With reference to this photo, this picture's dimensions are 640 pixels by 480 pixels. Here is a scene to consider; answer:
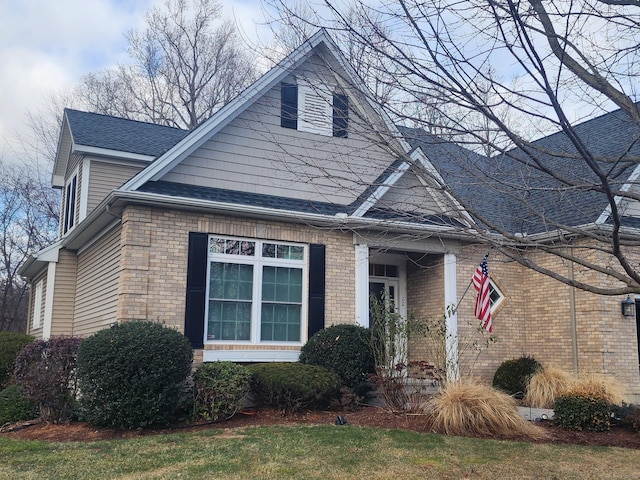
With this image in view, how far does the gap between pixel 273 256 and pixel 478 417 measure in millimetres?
4766

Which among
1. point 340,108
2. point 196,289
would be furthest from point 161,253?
point 340,108

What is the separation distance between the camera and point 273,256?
1141cm

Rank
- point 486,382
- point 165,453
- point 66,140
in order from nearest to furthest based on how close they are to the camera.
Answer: point 165,453
point 486,382
point 66,140

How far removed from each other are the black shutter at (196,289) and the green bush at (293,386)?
1.15 m

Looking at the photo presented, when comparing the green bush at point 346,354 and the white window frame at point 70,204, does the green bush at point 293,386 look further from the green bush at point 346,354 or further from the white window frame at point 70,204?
the white window frame at point 70,204

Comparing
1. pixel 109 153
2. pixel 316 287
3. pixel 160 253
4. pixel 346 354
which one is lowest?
pixel 346 354

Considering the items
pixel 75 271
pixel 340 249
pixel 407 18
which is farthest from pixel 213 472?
pixel 75 271

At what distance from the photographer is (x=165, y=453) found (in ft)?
23.1

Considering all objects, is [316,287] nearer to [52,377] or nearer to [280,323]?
[280,323]

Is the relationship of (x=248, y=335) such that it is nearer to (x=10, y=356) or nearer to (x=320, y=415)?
(x=320, y=415)

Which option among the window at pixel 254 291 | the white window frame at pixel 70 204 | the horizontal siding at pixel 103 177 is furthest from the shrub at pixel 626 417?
the white window frame at pixel 70 204

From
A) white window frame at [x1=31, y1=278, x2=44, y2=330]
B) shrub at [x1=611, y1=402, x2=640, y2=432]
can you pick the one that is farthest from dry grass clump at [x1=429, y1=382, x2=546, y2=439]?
white window frame at [x1=31, y1=278, x2=44, y2=330]

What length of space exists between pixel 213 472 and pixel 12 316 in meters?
26.4

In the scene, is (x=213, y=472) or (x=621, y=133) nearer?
(x=213, y=472)
